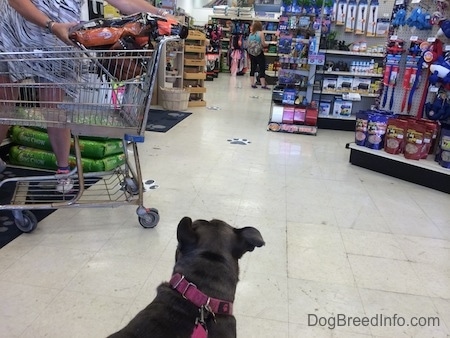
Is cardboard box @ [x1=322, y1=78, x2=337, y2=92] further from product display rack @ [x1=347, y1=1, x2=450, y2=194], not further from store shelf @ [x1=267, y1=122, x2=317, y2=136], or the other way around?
product display rack @ [x1=347, y1=1, x2=450, y2=194]

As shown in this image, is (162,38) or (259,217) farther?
(259,217)

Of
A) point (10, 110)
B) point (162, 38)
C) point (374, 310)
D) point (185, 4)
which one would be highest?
point (185, 4)

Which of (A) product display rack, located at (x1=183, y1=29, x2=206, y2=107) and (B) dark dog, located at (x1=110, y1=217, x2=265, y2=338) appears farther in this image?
(A) product display rack, located at (x1=183, y1=29, x2=206, y2=107)

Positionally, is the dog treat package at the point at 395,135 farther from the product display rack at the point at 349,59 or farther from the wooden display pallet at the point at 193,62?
the wooden display pallet at the point at 193,62

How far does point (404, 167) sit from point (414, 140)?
257 mm

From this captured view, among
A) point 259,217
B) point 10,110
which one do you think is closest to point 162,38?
point 10,110

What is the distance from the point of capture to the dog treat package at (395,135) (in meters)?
3.48

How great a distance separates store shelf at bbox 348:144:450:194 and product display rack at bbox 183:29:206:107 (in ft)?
10.9

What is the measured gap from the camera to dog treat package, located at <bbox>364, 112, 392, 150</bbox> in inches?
143

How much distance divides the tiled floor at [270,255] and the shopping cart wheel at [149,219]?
1.5 inches

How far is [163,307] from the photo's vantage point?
1.03 meters

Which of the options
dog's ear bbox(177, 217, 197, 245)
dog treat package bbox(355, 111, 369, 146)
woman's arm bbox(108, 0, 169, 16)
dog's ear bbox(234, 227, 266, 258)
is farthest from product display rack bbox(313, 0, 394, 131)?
dog's ear bbox(177, 217, 197, 245)

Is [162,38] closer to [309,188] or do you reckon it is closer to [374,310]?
[374,310]

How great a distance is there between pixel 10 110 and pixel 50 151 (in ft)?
3.24
